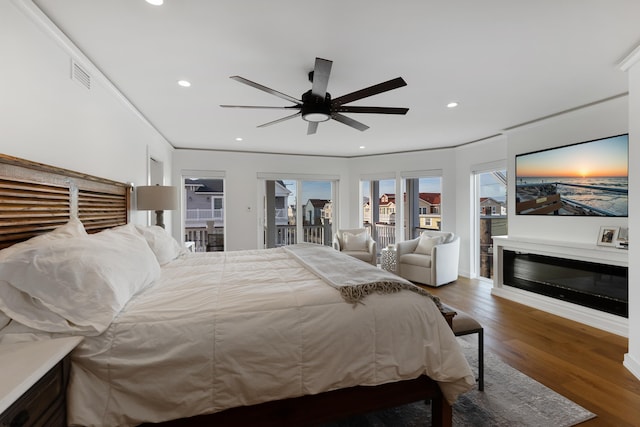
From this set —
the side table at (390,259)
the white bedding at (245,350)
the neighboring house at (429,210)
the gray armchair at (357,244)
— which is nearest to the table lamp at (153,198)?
the white bedding at (245,350)

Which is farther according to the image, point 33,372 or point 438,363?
point 438,363

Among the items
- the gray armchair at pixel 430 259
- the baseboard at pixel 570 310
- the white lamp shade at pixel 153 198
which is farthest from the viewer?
the gray armchair at pixel 430 259

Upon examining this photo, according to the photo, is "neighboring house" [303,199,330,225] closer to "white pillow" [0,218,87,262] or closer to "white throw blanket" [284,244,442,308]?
"white throw blanket" [284,244,442,308]

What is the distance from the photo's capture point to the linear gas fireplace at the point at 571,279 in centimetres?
303

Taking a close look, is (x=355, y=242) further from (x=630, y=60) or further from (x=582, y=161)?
(x=630, y=60)

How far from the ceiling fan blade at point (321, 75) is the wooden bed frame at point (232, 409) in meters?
1.69

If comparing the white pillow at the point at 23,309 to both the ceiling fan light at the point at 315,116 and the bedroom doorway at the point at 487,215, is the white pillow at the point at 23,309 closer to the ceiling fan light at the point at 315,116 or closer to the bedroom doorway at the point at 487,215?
the ceiling fan light at the point at 315,116

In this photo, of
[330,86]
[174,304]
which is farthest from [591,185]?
[174,304]

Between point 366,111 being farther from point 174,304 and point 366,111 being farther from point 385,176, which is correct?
point 385,176

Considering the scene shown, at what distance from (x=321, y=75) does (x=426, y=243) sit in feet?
12.6

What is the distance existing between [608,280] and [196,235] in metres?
7.47

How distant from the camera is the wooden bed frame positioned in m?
1.41

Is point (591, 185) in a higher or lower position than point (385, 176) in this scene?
lower

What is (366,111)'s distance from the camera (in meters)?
2.41
